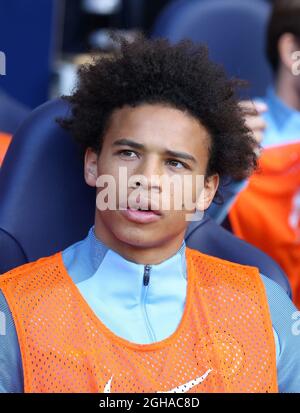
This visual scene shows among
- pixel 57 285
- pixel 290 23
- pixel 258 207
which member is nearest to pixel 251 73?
pixel 290 23

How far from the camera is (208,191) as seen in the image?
5.58 ft

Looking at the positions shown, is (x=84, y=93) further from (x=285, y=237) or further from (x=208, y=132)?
(x=285, y=237)

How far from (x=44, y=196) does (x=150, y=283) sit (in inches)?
12.6

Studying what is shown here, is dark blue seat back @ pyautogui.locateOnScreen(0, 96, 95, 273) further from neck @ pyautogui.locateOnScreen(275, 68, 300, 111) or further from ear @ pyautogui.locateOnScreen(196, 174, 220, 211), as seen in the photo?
neck @ pyautogui.locateOnScreen(275, 68, 300, 111)

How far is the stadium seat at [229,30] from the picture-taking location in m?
2.77

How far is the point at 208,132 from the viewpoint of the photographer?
165 cm

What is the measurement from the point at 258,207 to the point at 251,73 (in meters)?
0.69

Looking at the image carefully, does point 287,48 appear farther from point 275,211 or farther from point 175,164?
point 175,164

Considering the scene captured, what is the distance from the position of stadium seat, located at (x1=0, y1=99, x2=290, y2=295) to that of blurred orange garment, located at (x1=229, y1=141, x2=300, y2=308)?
46 cm

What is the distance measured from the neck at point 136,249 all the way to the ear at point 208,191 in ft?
0.32

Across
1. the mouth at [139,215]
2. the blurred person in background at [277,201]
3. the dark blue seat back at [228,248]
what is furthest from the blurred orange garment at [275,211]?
the mouth at [139,215]

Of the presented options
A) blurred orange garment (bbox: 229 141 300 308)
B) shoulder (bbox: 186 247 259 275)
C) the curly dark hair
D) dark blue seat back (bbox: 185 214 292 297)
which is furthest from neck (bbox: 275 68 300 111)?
shoulder (bbox: 186 247 259 275)

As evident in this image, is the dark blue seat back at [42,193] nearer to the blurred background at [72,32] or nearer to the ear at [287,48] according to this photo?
the blurred background at [72,32]

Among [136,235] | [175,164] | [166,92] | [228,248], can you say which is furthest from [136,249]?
[228,248]
